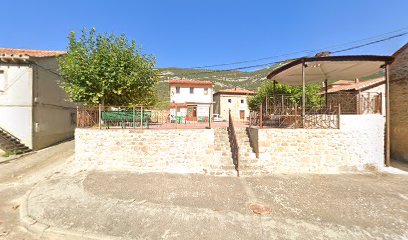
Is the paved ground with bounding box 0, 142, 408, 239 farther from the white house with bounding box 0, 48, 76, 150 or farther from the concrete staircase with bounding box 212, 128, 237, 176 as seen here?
the white house with bounding box 0, 48, 76, 150

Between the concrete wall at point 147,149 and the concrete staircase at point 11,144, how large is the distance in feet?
21.0

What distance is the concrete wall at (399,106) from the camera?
966 centimetres

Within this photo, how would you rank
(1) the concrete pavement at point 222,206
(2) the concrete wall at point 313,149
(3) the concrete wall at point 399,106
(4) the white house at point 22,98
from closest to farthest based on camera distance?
(1) the concrete pavement at point 222,206 → (2) the concrete wall at point 313,149 → (3) the concrete wall at point 399,106 → (4) the white house at point 22,98

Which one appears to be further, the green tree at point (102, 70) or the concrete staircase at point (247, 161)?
the green tree at point (102, 70)

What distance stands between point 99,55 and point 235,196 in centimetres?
1023

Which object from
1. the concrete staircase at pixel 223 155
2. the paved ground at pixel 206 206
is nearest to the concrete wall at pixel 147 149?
the concrete staircase at pixel 223 155

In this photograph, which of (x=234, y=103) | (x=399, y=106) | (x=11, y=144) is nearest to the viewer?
(x=399, y=106)

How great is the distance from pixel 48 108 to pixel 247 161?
15.0m

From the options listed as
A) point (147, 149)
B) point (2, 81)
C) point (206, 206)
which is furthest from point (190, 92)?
point (206, 206)

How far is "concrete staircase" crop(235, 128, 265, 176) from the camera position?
705 cm

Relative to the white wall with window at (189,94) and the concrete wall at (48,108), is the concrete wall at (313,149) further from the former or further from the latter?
the white wall with window at (189,94)

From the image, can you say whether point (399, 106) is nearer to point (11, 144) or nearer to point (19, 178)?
point (19, 178)

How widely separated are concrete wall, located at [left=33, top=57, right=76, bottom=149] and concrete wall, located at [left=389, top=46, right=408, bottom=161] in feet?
70.7

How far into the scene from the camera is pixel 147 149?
7770mm
